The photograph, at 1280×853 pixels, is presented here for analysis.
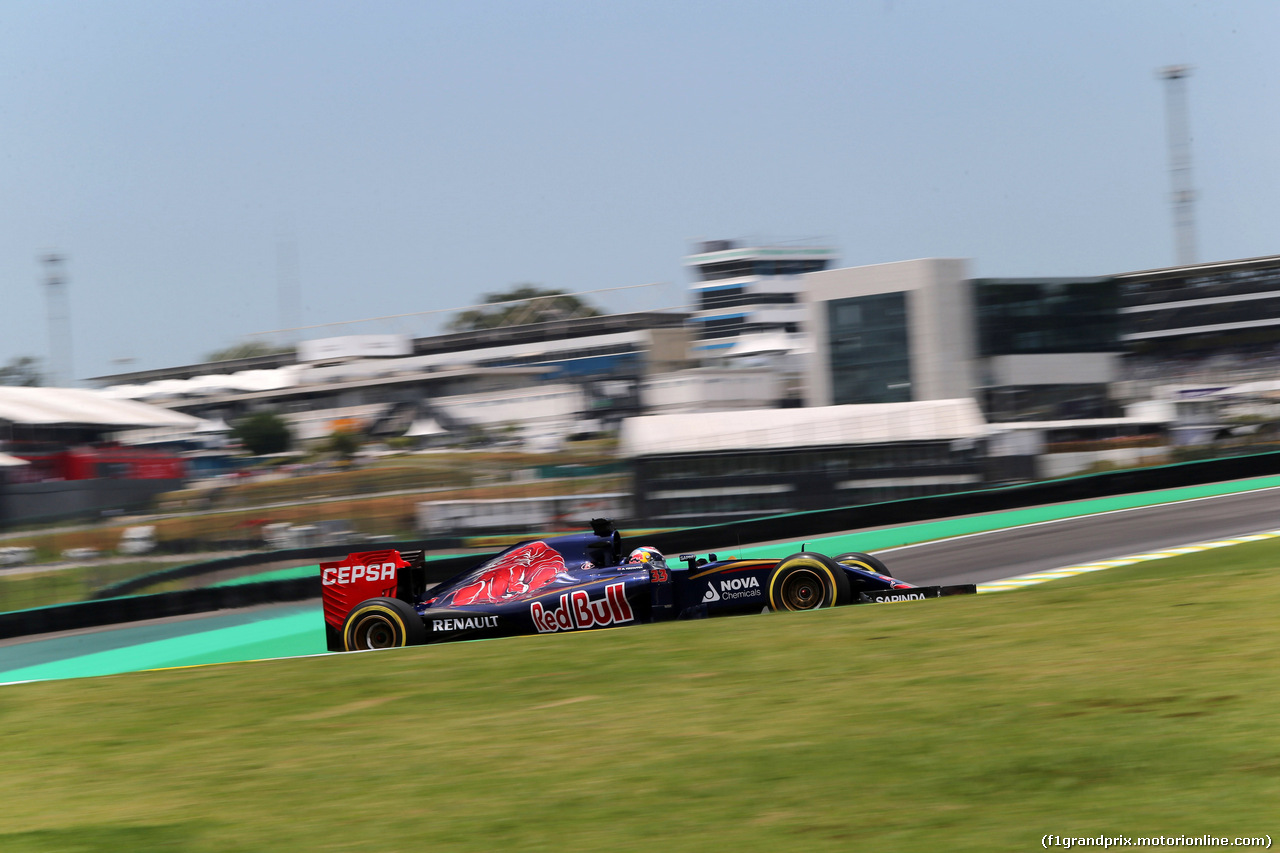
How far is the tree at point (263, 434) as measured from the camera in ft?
133

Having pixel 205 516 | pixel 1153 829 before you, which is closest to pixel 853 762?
pixel 1153 829

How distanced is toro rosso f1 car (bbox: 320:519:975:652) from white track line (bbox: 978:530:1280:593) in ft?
11.8

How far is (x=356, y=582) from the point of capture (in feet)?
35.2

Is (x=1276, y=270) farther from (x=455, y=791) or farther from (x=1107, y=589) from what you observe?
(x=455, y=791)

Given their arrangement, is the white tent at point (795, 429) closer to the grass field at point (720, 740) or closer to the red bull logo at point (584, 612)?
the red bull logo at point (584, 612)

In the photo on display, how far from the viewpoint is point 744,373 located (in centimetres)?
4147

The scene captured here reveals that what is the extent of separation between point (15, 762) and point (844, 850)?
4.69m

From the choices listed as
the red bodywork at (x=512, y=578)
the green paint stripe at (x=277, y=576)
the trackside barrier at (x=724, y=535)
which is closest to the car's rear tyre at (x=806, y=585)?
the red bodywork at (x=512, y=578)

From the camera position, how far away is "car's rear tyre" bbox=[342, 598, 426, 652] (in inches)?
400

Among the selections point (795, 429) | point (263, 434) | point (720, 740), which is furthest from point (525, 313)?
point (720, 740)

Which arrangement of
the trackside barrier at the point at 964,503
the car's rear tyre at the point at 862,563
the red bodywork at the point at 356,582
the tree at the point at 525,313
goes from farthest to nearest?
the tree at the point at 525,313, the trackside barrier at the point at 964,503, the red bodywork at the point at 356,582, the car's rear tyre at the point at 862,563

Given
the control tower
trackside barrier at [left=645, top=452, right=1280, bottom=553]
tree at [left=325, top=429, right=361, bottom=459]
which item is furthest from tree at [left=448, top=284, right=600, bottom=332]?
trackside barrier at [left=645, top=452, right=1280, bottom=553]

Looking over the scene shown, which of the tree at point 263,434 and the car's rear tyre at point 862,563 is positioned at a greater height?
the tree at point 263,434

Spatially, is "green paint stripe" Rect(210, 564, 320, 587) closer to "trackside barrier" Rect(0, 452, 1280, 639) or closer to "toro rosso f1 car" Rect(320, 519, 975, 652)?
"trackside barrier" Rect(0, 452, 1280, 639)
